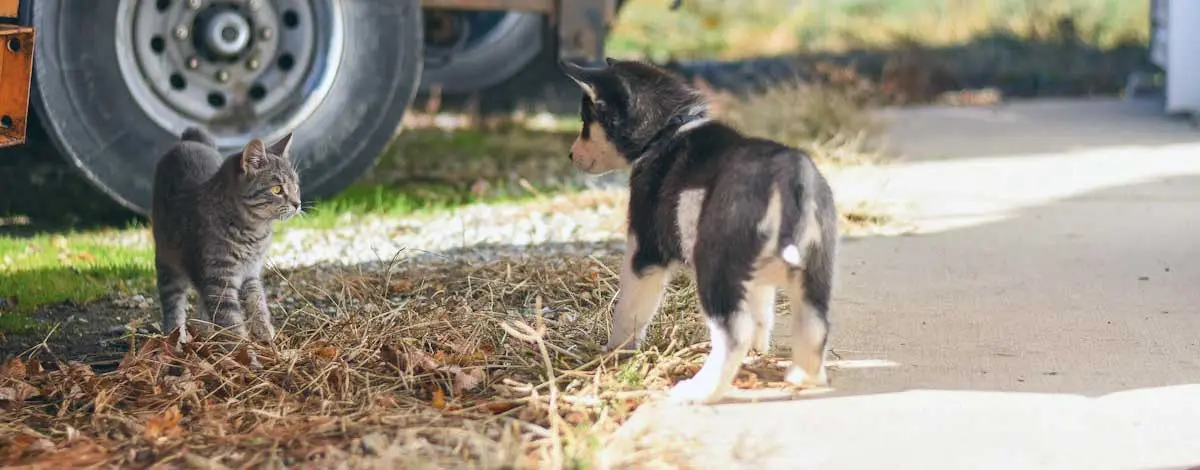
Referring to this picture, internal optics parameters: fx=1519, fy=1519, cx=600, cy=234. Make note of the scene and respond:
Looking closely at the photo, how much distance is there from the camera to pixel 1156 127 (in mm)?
8828

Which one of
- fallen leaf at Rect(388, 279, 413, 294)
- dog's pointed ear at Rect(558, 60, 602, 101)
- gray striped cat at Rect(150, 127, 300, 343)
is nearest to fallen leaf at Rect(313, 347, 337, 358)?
gray striped cat at Rect(150, 127, 300, 343)

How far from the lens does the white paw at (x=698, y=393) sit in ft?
11.7

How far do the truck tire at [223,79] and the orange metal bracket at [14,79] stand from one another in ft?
3.25

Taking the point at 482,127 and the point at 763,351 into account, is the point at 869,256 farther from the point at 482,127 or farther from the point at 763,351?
the point at 482,127

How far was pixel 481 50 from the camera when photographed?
29.3 ft

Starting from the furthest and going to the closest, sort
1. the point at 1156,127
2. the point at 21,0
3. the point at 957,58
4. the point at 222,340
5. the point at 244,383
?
the point at 957,58 < the point at 1156,127 < the point at 21,0 < the point at 222,340 < the point at 244,383

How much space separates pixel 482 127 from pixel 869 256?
416cm

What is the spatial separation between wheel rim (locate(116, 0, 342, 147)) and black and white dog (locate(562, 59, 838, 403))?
2.19 metres

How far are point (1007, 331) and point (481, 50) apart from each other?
5.17m

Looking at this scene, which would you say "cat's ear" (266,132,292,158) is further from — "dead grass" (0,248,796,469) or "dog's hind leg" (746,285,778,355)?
"dog's hind leg" (746,285,778,355)

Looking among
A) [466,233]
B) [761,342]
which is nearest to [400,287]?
[466,233]

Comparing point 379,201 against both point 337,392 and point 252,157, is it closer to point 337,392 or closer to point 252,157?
point 252,157

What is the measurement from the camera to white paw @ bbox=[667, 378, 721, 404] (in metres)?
3.55

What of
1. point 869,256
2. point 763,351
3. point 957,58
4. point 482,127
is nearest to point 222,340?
point 763,351
